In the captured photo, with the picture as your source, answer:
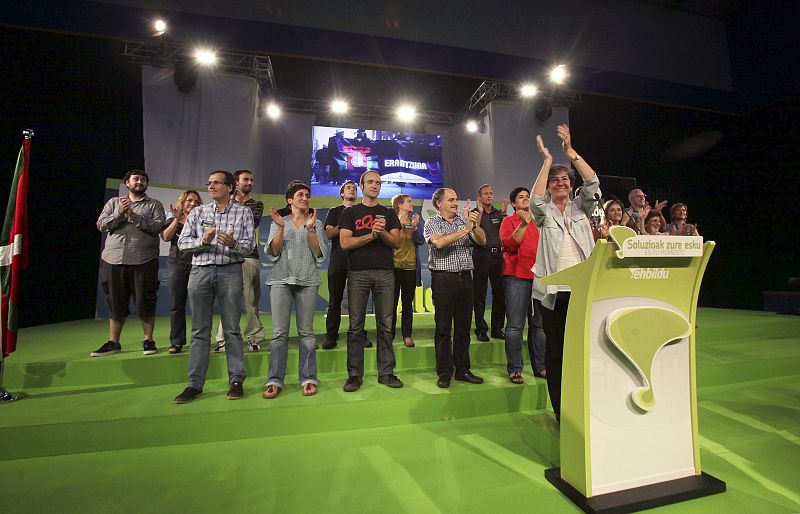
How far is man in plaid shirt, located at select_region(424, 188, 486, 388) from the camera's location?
2566 mm

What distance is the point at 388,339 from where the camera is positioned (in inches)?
102

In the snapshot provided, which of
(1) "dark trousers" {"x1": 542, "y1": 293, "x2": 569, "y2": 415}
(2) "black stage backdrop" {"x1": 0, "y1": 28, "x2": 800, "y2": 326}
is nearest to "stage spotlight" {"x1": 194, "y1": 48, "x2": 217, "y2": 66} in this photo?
(2) "black stage backdrop" {"x1": 0, "y1": 28, "x2": 800, "y2": 326}

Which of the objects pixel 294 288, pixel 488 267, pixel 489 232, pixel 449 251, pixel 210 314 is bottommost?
pixel 210 314

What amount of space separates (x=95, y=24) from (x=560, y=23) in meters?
4.41

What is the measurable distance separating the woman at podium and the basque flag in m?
3.43

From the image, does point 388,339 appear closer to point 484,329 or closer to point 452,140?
point 484,329

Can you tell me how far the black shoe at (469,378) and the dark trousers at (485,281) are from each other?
983 mm

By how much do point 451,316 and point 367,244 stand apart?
82cm

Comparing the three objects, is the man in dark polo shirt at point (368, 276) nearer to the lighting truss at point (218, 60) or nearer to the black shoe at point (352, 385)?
the black shoe at point (352, 385)

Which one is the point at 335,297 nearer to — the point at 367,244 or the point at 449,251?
the point at 367,244

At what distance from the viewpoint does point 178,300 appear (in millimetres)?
3088

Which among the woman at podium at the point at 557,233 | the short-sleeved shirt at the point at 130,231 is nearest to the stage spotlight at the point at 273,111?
the short-sleeved shirt at the point at 130,231

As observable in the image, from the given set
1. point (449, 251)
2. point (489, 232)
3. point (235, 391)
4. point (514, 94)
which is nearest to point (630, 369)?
point (449, 251)

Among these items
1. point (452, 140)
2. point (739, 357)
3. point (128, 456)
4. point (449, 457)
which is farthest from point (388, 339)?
point (452, 140)
